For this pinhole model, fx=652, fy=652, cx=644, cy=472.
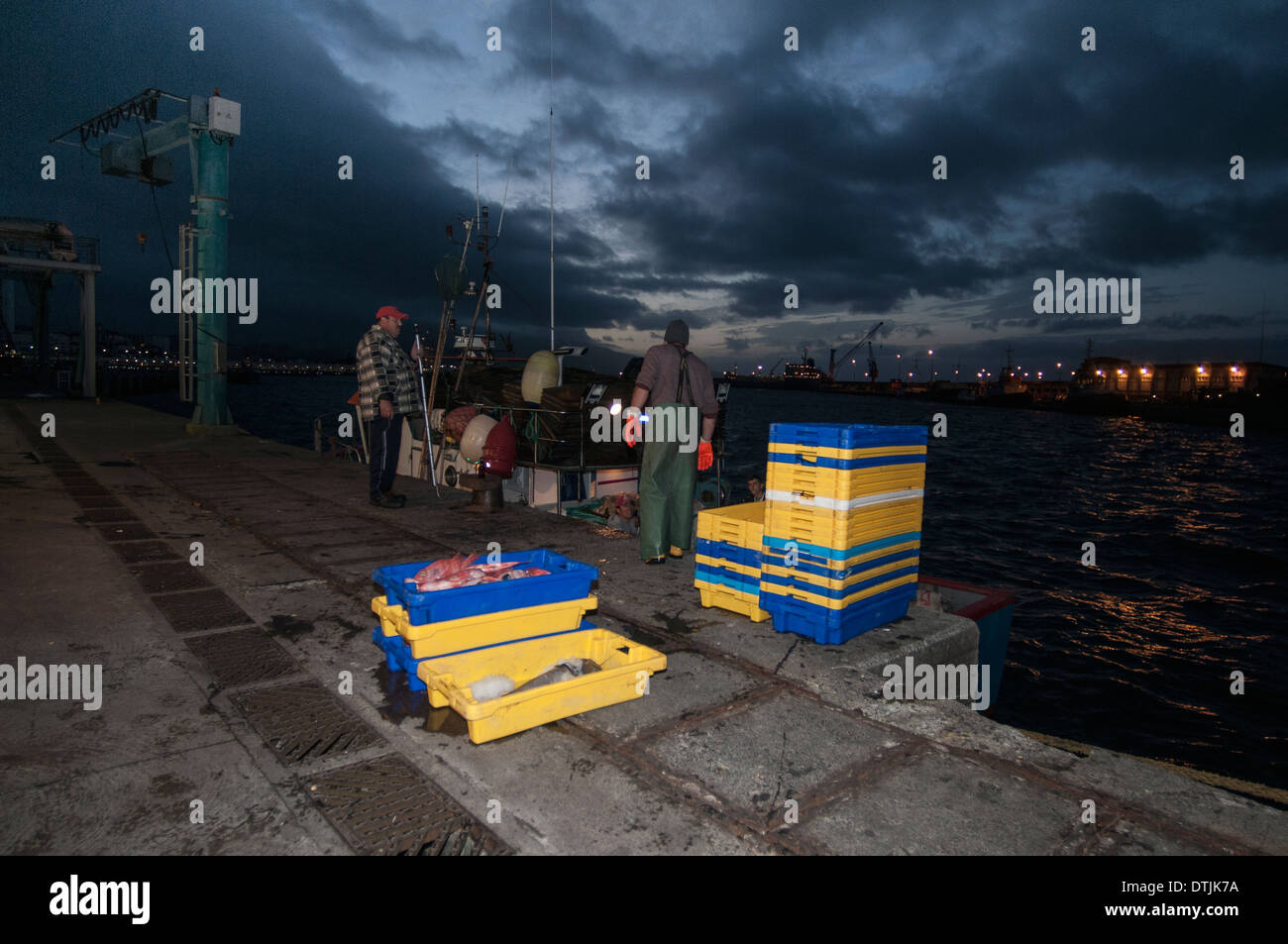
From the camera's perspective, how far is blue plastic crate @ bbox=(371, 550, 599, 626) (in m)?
3.46

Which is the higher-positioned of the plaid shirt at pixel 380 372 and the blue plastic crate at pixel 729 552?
the plaid shirt at pixel 380 372

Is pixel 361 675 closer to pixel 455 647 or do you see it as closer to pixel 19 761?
pixel 455 647

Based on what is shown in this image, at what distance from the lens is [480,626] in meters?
3.63

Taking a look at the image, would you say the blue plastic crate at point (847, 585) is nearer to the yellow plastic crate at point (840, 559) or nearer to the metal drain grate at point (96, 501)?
the yellow plastic crate at point (840, 559)

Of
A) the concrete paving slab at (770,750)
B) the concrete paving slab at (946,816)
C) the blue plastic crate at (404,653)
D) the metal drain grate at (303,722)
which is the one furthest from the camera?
the blue plastic crate at (404,653)

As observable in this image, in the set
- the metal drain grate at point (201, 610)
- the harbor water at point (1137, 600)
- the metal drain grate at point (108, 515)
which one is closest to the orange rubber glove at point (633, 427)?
the metal drain grate at point (201, 610)

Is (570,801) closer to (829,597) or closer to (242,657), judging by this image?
(829,597)

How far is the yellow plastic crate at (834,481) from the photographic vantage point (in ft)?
14.2

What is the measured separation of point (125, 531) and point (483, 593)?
246 inches

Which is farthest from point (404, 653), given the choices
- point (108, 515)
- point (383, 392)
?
point (108, 515)

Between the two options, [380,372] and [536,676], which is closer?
[536,676]

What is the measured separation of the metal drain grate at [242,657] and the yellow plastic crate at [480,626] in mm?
717

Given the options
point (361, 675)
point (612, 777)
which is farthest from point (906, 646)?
point (361, 675)

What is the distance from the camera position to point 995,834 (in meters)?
2.55
